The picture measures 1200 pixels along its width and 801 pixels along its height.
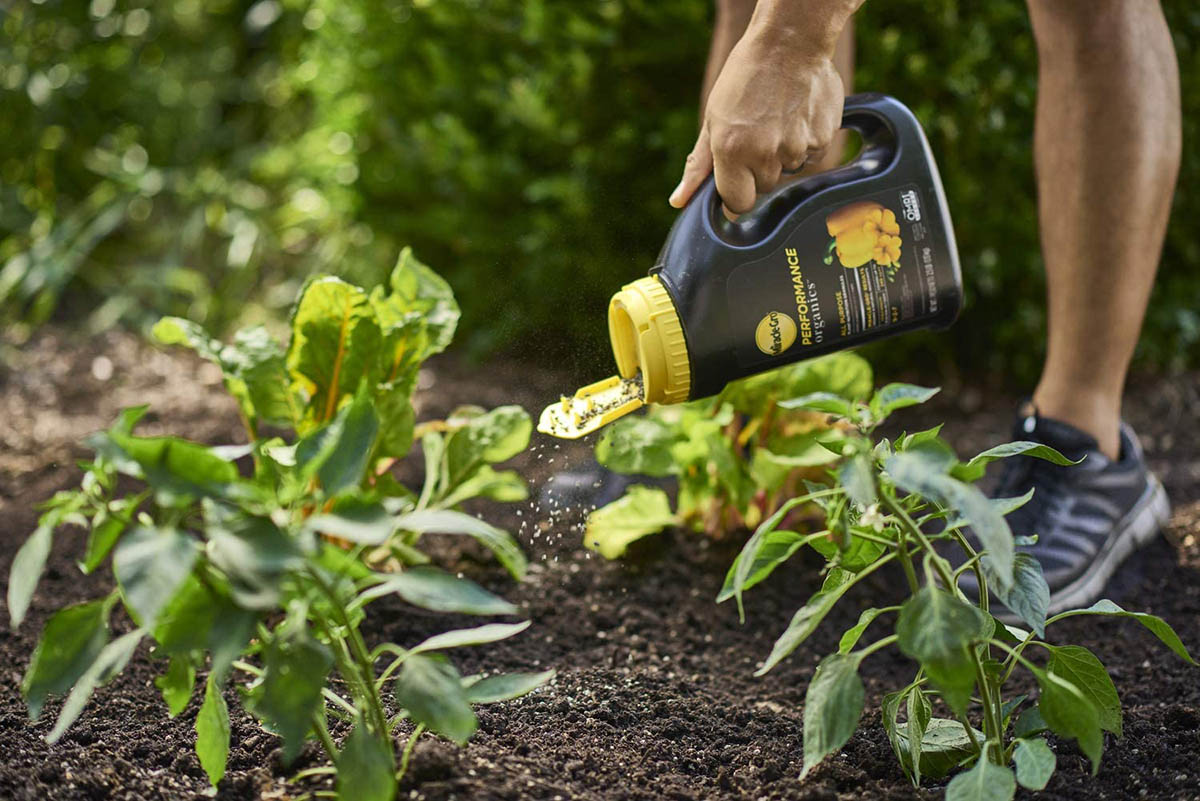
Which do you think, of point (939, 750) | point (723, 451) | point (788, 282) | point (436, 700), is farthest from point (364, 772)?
point (723, 451)

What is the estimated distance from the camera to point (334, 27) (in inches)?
111

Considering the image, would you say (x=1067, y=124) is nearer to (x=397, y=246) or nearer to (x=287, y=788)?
(x=287, y=788)

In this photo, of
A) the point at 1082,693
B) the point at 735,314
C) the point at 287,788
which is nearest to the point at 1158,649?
the point at 1082,693

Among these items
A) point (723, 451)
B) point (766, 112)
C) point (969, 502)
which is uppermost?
point (766, 112)

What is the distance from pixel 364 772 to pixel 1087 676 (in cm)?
66

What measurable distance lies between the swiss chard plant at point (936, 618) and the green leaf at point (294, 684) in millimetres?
356

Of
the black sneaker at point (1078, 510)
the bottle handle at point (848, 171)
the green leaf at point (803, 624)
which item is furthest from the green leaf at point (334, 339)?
the black sneaker at point (1078, 510)

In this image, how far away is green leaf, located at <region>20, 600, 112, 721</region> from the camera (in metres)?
0.92

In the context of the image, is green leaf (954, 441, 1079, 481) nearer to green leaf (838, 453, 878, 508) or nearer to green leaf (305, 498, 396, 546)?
green leaf (838, 453, 878, 508)

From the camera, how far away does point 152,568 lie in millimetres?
810

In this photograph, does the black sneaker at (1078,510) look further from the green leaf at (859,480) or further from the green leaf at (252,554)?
the green leaf at (252,554)

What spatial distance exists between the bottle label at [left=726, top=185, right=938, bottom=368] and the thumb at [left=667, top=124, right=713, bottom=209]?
128 millimetres

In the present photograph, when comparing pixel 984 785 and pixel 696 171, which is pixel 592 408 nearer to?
pixel 696 171

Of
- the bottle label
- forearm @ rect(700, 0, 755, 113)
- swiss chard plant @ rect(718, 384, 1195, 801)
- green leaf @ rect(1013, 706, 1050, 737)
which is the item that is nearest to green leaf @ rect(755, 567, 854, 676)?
swiss chard plant @ rect(718, 384, 1195, 801)
